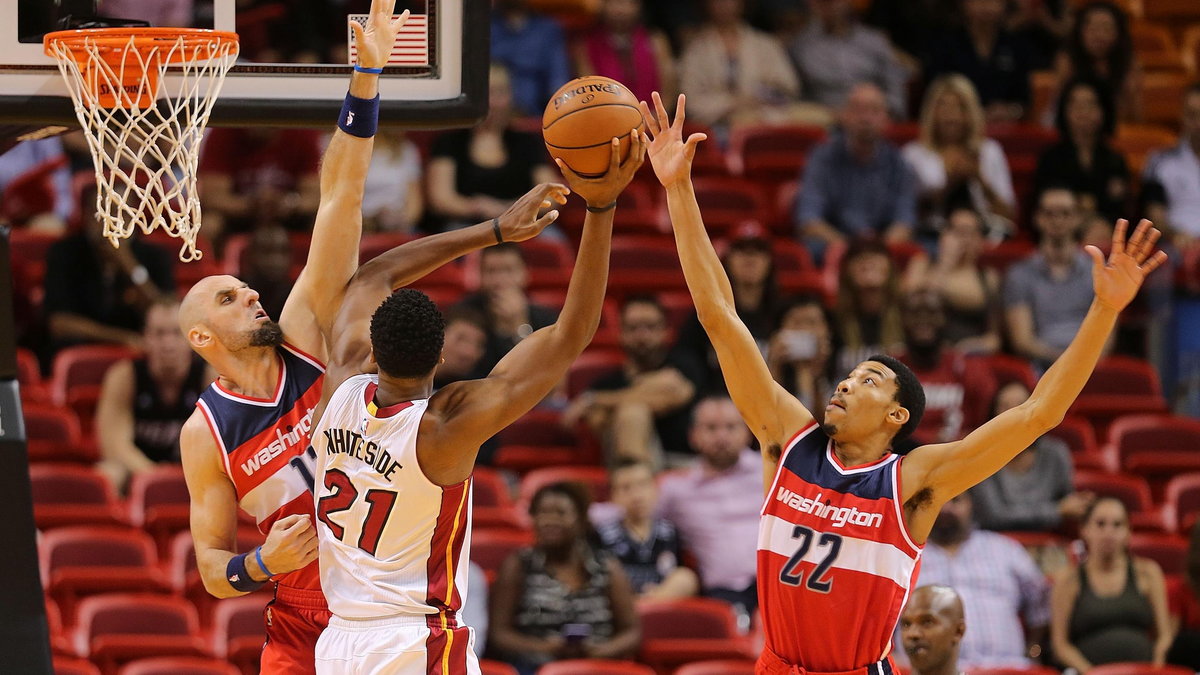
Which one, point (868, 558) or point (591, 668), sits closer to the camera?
point (868, 558)

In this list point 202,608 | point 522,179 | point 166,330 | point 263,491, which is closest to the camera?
point 263,491

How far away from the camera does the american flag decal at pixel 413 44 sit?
219 inches

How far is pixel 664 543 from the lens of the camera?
26.4 ft

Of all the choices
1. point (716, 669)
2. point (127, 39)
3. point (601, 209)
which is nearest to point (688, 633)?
point (716, 669)

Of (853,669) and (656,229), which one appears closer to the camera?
(853,669)

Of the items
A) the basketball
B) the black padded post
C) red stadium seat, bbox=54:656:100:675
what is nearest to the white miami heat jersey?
the basketball

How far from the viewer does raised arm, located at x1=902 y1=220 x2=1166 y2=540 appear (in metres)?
4.78

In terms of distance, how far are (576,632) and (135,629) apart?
6.09 ft

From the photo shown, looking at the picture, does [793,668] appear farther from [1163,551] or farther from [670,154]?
[1163,551]

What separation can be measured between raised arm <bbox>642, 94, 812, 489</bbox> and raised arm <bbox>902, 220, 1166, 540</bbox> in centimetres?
40

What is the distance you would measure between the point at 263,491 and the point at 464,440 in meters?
0.94

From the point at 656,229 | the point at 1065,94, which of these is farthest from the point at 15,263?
the point at 1065,94

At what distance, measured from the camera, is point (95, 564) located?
24.9ft

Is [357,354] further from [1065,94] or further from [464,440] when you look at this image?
[1065,94]
